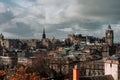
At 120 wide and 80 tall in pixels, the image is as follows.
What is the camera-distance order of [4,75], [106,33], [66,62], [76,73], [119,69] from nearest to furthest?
[4,75] < [76,73] < [119,69] < [66,62] < [106,33]

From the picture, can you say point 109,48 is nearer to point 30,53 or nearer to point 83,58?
point 83,58

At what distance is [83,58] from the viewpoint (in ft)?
402

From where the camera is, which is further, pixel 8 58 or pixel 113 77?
pixel 8 58

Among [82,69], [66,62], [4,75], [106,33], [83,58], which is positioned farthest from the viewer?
[106,33]

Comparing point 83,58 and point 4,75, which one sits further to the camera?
point 83,58

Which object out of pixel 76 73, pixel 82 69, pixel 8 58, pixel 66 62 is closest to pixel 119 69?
pixel 76 73

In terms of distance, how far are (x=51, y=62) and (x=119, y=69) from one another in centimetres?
6801

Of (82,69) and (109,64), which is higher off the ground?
(109,64)

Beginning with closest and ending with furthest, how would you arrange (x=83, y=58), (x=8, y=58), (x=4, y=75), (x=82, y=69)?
1. (x=4, y=75)
2. (x=82, y=69)
3. (x=83, y=58)
4. (x=8, y=58)

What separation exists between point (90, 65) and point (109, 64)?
180 feet

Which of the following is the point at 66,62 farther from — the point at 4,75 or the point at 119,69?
the point at 4,75

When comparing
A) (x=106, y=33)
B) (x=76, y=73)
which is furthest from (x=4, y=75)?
(x=106, y=33)

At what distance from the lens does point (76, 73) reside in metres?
36.8

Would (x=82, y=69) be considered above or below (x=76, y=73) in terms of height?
below
